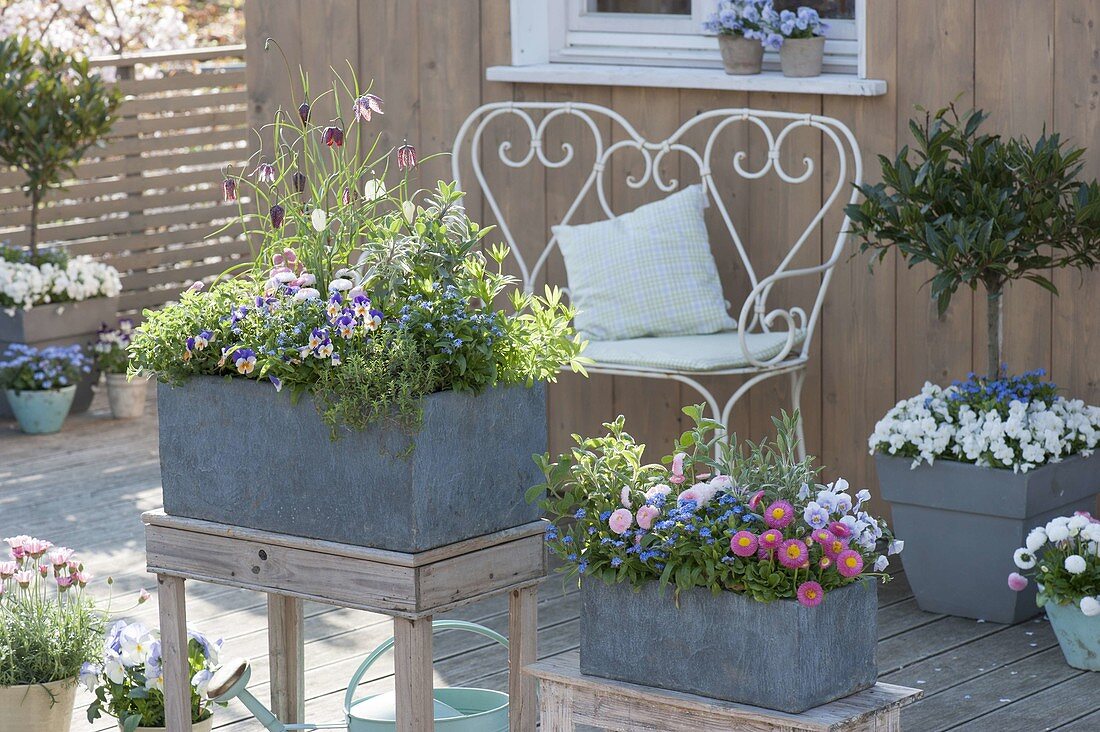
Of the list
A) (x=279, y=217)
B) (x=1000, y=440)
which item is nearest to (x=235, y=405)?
(x=279, y=217)

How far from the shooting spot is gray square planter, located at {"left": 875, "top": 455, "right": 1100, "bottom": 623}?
3.27 meters

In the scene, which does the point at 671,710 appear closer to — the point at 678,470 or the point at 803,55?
the point at 678,470

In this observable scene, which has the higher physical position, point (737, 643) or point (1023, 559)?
point (737, 643)

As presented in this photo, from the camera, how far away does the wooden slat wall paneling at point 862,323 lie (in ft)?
12.4

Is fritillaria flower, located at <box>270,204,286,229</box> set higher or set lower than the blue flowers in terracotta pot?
higher

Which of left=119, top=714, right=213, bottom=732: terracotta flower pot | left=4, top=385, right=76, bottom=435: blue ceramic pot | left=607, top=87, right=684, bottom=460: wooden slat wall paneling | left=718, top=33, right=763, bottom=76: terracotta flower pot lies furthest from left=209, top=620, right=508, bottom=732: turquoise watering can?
left=4, top=385, right=76, bottom=435: blue ceramic pot

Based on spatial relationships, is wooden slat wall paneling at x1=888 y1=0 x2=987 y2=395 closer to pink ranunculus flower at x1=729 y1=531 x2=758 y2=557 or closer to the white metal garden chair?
the white metal garden chair

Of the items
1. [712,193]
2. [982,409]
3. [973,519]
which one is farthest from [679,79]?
[973,519]

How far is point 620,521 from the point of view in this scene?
191 centimetres

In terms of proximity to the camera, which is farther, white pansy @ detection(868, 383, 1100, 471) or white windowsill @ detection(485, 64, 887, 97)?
white windowsill @ detection(485, 64, 887, 97)

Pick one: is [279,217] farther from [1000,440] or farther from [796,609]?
[1000,440]

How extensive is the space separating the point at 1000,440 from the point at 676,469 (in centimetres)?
149

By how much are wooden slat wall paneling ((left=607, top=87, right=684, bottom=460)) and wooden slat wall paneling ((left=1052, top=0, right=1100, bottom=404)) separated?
0.97 metres

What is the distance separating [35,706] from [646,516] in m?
1.20
